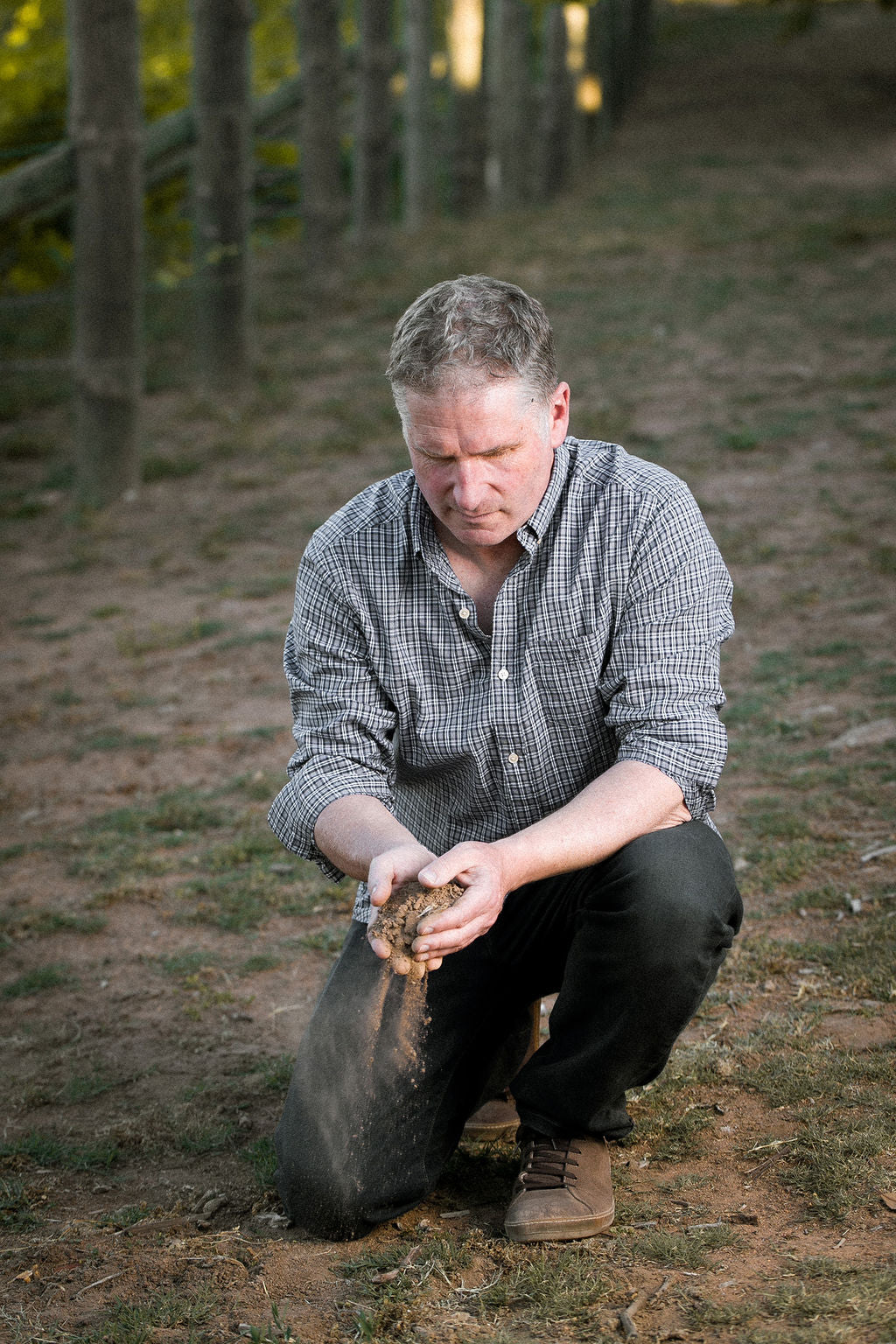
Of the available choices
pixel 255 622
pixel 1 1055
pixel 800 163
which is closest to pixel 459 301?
pixel 1 1055

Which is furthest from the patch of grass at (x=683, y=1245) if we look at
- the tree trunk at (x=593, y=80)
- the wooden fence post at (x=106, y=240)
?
the tree trunk at (x=593, y=80)

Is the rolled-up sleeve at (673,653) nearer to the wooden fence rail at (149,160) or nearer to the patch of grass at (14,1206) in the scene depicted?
the patch of grass at (14,1206)

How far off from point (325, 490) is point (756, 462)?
245 centimetres

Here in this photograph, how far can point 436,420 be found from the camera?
2672mm

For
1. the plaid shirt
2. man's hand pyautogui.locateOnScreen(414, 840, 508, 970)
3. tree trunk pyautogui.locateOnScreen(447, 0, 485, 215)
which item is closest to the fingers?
man's hand pyautogui.locateOnScreen(414, 840, 508, 970)

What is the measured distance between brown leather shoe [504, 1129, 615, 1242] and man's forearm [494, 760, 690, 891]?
57 centimetres

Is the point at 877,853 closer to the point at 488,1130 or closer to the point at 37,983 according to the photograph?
the point at 488,1130

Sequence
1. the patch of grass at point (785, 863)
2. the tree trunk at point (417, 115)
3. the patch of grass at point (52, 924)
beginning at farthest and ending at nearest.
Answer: the tree trunk at point (417, 115)
the patch of grass at point (52, 924)
the patch of grass at point (785, 863)

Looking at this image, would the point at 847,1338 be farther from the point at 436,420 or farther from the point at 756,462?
the point at 756,462

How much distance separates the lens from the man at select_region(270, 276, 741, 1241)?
8.68 feet

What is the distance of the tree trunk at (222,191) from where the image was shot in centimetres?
905

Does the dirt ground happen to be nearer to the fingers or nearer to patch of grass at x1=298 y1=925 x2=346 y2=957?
patch of grass at x1=298 y1=925 x2=346 y2=957

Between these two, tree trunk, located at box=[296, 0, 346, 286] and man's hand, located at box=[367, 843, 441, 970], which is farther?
tree trunk, located at box=[296, 0, 346, 286]

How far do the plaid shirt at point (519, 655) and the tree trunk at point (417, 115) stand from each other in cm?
1239
